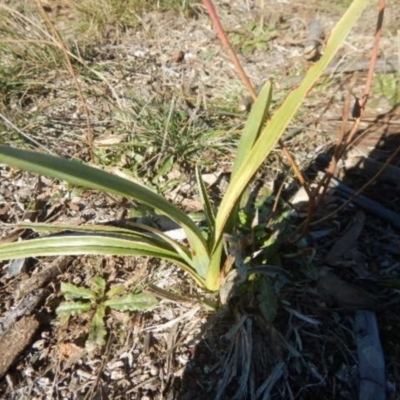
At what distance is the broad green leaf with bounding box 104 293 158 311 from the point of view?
1188mm

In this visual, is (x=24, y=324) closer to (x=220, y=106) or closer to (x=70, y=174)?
(x=70, y=174)

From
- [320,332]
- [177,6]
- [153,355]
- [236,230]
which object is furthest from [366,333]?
[177,6]

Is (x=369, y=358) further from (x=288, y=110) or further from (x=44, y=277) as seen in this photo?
(x=44, y=277)

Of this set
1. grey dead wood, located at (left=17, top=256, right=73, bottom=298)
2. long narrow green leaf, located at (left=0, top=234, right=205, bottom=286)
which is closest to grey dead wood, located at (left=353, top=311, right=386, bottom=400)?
long narrow green leaf, located at (left=0, top=234, right=205, bottom=286)

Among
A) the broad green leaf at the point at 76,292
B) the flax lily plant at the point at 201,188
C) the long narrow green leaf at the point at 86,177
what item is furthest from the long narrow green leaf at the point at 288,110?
the broad green leaf at the point at 76,292

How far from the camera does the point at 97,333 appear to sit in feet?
3.80

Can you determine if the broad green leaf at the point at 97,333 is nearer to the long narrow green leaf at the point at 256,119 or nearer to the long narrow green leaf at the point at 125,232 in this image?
the long narrow green leaf at the point at 125,232

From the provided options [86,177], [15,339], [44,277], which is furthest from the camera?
[44,277]

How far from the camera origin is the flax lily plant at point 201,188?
709mm

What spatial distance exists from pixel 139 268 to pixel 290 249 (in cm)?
42

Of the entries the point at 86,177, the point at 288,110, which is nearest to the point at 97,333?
the point at 86,177

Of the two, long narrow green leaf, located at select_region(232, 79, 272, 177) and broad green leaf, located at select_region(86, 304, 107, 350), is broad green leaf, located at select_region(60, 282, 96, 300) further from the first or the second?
long narrow green leaf, located at select_region(232, 79, 272, 177)

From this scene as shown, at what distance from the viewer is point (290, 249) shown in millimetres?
1203

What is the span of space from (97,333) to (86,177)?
570mm
